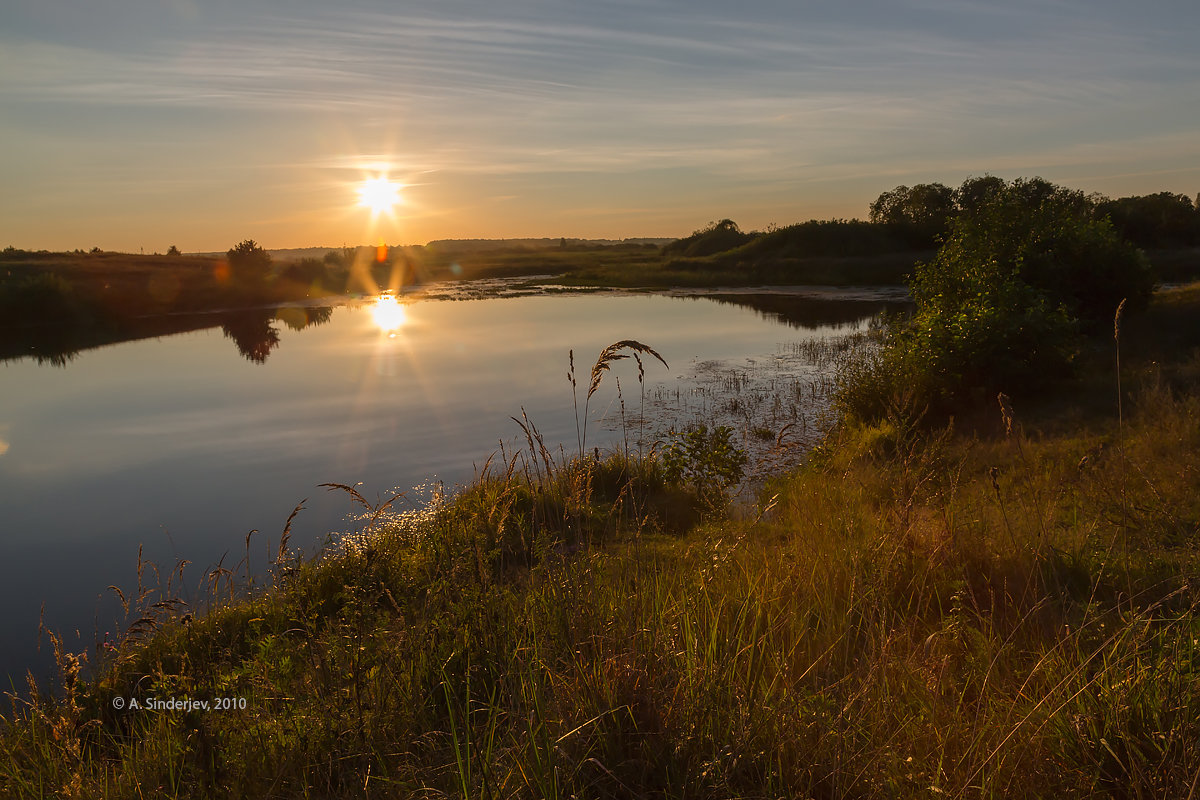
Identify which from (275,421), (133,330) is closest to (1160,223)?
(275,421)

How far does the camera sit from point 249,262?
4831cm

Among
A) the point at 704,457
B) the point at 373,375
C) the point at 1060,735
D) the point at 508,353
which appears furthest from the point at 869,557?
the point at 508,353

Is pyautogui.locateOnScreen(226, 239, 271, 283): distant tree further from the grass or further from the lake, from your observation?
the grass

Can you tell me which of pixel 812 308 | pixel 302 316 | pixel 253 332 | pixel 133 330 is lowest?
pixel 812 308

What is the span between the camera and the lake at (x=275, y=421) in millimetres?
9156

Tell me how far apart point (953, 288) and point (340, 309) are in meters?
37.2

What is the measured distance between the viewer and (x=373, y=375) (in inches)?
840

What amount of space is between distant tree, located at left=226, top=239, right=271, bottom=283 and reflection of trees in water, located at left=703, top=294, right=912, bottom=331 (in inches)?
1267

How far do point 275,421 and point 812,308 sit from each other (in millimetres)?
30106

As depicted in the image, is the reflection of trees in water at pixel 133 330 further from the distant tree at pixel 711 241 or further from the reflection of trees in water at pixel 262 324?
the distant tree at pixel 711 241

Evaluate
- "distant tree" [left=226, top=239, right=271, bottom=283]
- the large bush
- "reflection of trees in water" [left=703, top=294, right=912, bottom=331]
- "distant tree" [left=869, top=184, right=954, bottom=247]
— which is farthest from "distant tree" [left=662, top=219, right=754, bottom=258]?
the large bush

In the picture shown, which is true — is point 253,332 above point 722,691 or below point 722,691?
above

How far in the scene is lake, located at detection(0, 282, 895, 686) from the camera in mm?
9156

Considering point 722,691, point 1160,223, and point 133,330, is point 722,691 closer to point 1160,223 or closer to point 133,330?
point 133,330
